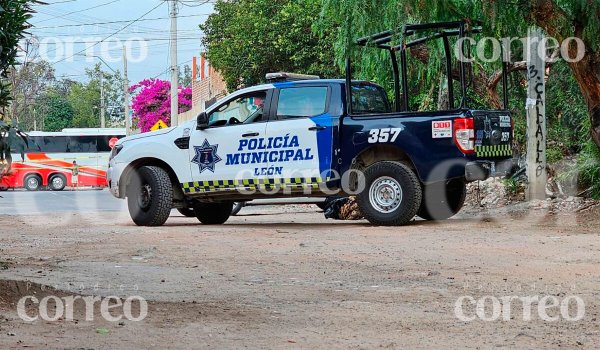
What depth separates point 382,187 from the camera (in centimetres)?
1380

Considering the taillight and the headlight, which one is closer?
the taillight

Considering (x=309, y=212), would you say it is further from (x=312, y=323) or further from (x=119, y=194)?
(x=312, y=323)

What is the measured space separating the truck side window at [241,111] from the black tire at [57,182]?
3679 cm

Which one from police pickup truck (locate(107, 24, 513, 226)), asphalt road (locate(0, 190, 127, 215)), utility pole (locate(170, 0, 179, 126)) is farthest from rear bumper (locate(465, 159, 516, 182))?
utility pole (locate(170, 0, 179, 126))

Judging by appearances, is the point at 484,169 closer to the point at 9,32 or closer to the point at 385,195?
the point at 385,195

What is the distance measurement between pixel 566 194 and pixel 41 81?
57.9 meters

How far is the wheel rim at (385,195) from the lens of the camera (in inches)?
539

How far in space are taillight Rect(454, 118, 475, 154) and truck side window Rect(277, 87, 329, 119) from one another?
1946 mm

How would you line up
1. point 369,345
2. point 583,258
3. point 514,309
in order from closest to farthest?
point 369,345 < point 514,309 < point 583,258

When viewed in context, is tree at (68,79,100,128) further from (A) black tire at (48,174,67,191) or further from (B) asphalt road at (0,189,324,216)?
(B) asphalt road at (0,189,324,216)

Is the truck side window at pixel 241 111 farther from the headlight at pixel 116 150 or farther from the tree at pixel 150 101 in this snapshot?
the tree at pixel 150 101

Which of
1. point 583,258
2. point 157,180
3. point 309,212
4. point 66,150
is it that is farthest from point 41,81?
point 583,258

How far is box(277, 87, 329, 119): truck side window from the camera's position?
14.1 metres

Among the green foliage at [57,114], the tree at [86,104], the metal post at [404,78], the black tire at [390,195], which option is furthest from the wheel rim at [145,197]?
the tree at [86,104]
